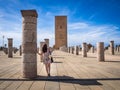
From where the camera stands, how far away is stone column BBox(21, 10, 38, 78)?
745 cm

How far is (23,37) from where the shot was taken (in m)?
7.55

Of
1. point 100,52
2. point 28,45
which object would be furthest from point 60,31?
point 28,45

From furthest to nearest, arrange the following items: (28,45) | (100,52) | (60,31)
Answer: (60,31)
(100,52)
(28,45)

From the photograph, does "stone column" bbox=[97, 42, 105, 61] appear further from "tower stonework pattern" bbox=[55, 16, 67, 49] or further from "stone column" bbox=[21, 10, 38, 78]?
"tower stonework pattern" bbox=[55, 16, 67, 49]

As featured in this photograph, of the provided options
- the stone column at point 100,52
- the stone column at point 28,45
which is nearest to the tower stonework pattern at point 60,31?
the stone column at point 100,52

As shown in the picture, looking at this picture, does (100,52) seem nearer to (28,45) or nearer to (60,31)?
(28,45)

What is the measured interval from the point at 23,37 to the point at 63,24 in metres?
64.3

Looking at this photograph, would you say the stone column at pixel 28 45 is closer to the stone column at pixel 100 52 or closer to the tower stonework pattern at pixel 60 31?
the stone column at pixel 100 52

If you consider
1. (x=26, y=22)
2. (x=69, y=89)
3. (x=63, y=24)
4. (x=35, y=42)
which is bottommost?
(x=69, y=89)

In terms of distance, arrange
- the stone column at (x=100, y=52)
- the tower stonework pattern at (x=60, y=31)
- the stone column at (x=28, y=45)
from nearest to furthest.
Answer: the stone column at (x=28, y=45), the stone column at (x=100, y=52), the tower stonework pattern at (x=60, y=31)

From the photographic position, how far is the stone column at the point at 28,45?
24.4 feet

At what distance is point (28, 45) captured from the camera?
24.6ft

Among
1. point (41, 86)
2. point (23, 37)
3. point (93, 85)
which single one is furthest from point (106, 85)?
point (23, 37)

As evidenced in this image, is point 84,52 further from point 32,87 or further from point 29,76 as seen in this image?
point 32,87
